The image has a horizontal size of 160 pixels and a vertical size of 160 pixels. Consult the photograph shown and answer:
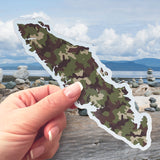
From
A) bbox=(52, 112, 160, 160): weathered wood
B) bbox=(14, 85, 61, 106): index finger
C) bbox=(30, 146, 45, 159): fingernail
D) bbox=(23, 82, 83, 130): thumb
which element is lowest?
bbox=(52, 112, 160, 160): weathered wood

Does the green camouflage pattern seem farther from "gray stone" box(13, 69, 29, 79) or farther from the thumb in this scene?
"gray stone" box(13, 69, 29, 79)

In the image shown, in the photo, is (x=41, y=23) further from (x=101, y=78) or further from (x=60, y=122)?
(x=60, y=122)

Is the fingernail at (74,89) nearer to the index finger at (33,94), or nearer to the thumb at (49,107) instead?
the thumb at (49,107)

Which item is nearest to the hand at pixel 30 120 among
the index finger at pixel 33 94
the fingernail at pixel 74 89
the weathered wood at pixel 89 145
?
the fingernail at pixel 74 89

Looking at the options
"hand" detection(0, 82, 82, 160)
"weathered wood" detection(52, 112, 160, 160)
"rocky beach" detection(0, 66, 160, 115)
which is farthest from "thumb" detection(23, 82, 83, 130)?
"rocky beach" detection(0, 66, 160, 115)

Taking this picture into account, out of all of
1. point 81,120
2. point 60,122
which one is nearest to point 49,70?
point 60,122

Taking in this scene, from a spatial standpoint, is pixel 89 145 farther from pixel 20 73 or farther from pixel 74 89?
pixel 20 73
